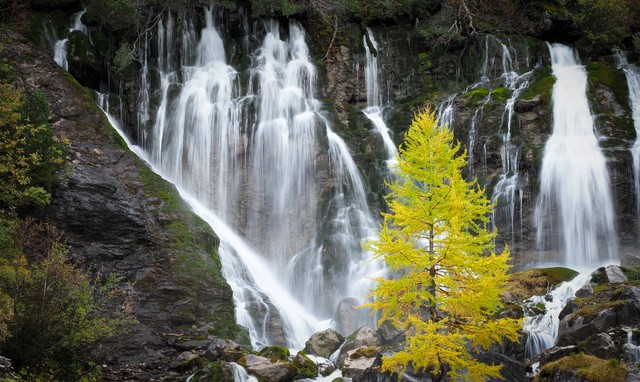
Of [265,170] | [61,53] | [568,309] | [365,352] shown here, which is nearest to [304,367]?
[365,352]

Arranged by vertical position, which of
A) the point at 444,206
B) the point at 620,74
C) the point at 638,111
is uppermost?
the point at 620,74

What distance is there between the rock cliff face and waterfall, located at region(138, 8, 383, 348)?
7.84 ft

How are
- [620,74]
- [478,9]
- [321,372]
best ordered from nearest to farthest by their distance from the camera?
[321,372] → [620,74] → [478,9]

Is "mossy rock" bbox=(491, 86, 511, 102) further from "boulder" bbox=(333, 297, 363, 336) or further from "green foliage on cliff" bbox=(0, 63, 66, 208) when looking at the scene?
"green foliage on cliff" bbox=(0, 63, 66, 208)

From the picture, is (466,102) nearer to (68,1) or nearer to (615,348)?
(615,348)

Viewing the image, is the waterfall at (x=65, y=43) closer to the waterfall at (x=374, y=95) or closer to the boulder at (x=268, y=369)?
the waterfall at (x=374, y=95)

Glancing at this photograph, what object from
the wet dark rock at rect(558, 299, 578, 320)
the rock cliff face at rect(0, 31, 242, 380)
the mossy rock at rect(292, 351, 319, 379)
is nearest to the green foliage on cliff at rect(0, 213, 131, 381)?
the rock cliff face at rect(0, 31, 242, 380)

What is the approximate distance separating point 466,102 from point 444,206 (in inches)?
748

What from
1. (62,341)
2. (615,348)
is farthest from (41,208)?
(615,348)

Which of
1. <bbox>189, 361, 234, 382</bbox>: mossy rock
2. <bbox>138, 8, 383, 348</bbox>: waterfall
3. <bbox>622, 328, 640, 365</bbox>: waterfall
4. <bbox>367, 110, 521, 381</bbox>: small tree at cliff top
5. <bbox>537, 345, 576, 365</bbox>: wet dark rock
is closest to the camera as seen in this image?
<bbox>367, 110, 521, 381</bbox>: small tree at cliff top

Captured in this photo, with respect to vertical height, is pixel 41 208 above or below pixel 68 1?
below

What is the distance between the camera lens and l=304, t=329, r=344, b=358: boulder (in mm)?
18203

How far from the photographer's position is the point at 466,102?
99.9 ft

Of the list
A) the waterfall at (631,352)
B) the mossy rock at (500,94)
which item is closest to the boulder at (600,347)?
the waterfall at (631,352)
